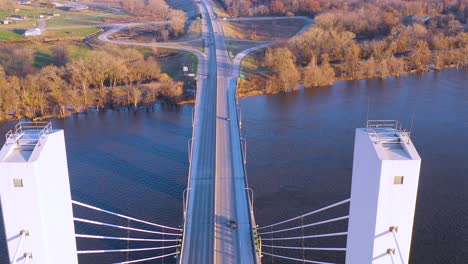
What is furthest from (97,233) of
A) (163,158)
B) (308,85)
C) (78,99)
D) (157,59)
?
(157,59)

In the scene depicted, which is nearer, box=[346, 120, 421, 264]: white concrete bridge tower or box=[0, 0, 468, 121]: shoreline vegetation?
box=[346, 120, 421, 264]: white concrete bridge tower

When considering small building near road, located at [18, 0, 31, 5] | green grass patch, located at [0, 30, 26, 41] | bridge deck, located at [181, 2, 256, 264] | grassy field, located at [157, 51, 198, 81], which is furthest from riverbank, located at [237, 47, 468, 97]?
small building near road, located at [18, 0, 31, 5]

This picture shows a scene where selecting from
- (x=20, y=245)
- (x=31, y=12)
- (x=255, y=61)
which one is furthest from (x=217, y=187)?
(x=31, y=12)

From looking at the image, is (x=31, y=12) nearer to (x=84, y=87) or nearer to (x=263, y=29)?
(x=263, y=29)

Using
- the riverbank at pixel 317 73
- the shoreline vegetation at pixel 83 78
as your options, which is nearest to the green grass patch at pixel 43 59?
the shoreline vegetation at pixel 83 78

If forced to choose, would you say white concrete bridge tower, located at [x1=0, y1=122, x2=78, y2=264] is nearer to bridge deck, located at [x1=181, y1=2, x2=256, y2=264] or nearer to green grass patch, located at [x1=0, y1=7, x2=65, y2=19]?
bridge deck, located at [x1=181, y1=2, x2=256, y2=264]

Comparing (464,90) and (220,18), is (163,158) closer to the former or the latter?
(464,90)

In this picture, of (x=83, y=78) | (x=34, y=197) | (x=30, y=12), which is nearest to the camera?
(x=34, y=197)
